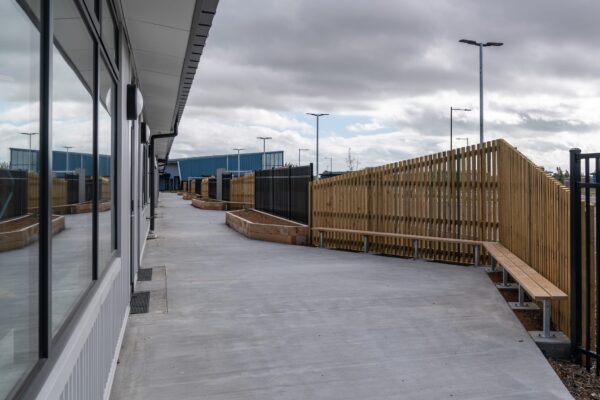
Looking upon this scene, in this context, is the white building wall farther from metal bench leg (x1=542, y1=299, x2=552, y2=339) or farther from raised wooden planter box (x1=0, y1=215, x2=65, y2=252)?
metal bench leg (x1=542, y1=299, x2=552, y2=339)

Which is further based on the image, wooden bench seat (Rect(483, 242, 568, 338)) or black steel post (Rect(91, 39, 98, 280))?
wooden bench seat (Rect(483, 242, 568, 338))

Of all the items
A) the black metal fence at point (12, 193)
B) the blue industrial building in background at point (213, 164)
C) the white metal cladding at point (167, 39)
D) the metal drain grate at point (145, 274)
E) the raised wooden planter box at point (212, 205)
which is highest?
the blue industrial building in background at point (213, 164)

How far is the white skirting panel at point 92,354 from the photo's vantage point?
2094 millimetres

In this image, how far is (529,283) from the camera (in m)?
5.57

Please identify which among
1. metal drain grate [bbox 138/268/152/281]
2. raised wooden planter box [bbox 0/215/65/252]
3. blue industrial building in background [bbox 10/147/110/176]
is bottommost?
metal drain grate [bbox 138/268/152/281]

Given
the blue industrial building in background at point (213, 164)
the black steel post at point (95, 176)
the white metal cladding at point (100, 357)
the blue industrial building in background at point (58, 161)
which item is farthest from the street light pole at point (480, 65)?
the blue industrial building in background at point (213, 164)

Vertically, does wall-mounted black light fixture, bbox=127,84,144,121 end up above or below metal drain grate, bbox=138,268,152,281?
above

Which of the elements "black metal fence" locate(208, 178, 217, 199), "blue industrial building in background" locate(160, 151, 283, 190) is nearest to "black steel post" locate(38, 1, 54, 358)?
"black metal fence" locate(208, 178, 217, 199)

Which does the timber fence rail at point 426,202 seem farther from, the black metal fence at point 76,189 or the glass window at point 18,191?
the glass window at point 18,191

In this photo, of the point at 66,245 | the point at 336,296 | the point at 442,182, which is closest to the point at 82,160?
the point at 66,245

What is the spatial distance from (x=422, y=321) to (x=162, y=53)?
460 centimetres

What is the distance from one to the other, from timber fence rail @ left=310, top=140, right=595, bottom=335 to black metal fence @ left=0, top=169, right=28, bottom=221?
16.5ft

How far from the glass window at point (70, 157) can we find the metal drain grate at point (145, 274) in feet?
17.3

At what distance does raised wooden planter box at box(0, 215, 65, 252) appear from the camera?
157 cm
